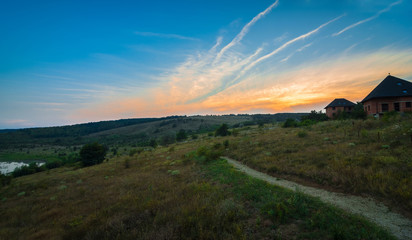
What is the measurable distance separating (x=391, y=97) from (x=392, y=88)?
197 cm

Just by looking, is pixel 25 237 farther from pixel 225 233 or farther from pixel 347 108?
pixel 347 108

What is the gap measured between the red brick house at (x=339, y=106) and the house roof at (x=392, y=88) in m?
21.1

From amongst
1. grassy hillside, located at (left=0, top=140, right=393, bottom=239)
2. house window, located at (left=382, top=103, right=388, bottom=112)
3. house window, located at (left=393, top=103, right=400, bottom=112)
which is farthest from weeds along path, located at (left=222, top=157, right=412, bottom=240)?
house window, located at (left=393, top=103, right=400, bottom=112)

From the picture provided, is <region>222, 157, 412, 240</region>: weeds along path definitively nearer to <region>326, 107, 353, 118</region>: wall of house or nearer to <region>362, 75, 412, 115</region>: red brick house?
<region>362, 75, 412, 115</region>: red brick house

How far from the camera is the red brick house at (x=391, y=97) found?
95.9 ft

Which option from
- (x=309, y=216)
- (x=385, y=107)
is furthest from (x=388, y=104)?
(x=309, y=216)

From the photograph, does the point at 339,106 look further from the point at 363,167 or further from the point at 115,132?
the point at 115,132

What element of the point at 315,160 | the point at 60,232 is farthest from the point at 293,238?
the point at 315,160

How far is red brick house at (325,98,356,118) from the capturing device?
52.2 m

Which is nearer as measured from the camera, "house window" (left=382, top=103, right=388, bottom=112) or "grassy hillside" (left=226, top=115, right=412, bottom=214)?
"grassy hillside" (left=226, top=115, right=412, bottom=214)

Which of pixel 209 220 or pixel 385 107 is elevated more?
pixel 385 107

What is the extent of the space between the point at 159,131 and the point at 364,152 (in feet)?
458

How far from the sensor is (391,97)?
3005 centimetres

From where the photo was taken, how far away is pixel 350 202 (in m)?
Result: 6.70
